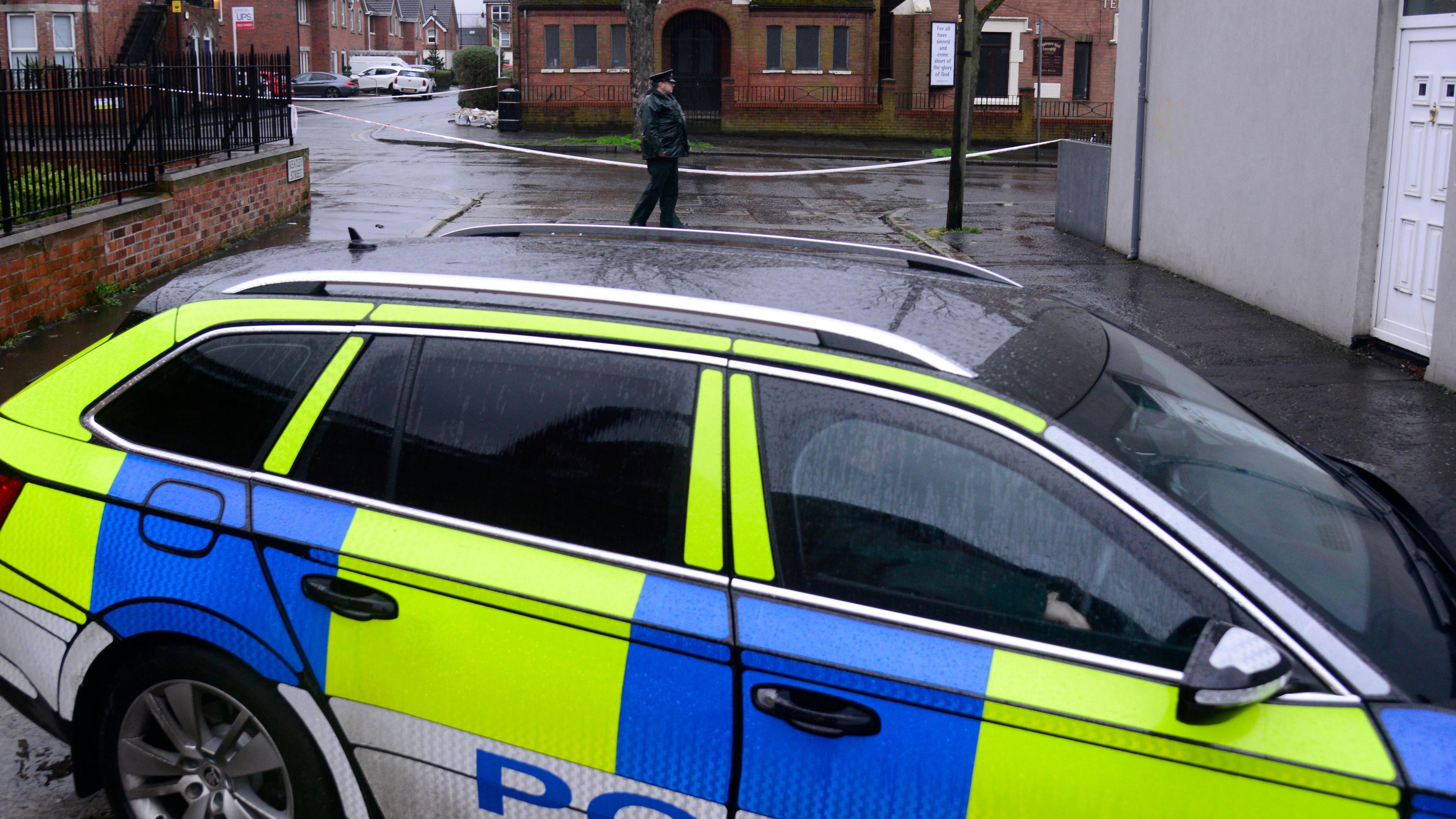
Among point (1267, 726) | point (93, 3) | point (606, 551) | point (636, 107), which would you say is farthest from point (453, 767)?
point (93, 3)

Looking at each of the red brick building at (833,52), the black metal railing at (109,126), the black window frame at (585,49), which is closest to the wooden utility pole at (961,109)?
the black metal railing at (109,126)

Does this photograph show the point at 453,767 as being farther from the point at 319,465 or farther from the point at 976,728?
the point at 976,728

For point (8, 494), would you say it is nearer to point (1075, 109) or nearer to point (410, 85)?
point (1075, 109)

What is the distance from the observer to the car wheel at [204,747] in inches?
117

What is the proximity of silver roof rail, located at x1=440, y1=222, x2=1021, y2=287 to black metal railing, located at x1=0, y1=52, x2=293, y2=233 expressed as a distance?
21.1 feet

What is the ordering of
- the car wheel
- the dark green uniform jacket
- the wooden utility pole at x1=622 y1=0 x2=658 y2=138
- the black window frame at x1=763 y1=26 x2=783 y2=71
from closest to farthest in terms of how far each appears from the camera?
the car wheel
the dark green uniform jacket
the wooden utility pole at x1=622 y1=0 x2=658 y2=138
the black window frame at x1=763 y1=26 x2=783 y2=71

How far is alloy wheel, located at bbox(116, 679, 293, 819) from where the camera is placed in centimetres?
302

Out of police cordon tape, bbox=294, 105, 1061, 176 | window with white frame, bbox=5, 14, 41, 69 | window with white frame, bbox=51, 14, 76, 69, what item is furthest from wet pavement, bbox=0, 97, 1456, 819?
window with white frame, bbox=5, 14, 41, 69

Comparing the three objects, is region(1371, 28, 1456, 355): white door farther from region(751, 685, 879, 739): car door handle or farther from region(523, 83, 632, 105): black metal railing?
region(523, 83, 632, 105): black metal railing

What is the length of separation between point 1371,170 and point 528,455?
8.44 m

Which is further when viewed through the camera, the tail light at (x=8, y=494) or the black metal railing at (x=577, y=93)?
the black metal railing at (x=577, y=93)

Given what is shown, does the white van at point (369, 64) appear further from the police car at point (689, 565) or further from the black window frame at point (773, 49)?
the police car at point (689, 565)

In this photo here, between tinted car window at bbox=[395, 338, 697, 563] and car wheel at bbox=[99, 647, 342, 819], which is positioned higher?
tinted car window at bbox=[395, 338, 697, 563]

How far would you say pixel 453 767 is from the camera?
110 inches
